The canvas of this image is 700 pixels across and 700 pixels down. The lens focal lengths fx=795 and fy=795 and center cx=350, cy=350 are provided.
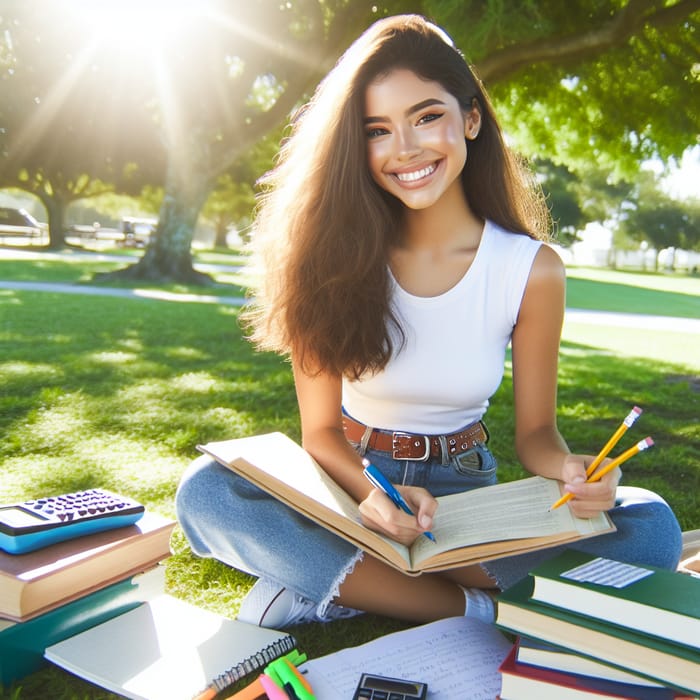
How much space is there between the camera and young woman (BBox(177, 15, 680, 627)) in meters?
2.23

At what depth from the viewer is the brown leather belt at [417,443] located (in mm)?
2385

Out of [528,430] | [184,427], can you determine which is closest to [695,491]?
[528,430]

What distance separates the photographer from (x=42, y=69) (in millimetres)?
17578

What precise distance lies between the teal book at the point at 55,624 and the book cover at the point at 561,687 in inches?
38.4

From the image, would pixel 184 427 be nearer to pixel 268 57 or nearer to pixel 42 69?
pixel 268 57

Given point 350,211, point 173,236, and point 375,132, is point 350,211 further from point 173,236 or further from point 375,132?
point 173,236

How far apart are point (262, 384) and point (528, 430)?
3.49 meters

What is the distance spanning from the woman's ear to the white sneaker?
1468mm

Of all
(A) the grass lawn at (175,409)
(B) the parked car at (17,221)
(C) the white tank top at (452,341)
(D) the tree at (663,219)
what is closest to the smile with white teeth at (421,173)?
(C) the white tank top at (452,341)

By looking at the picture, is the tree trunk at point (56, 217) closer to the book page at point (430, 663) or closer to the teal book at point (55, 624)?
the teal book at point (55, 624)

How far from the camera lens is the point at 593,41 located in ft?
23.9

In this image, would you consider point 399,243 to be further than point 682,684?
Yes

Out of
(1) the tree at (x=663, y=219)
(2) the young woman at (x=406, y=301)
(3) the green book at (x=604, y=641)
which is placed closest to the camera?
(3) the green book at (x=604, y=641)

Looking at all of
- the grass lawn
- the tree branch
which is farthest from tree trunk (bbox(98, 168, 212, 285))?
the tree branch
